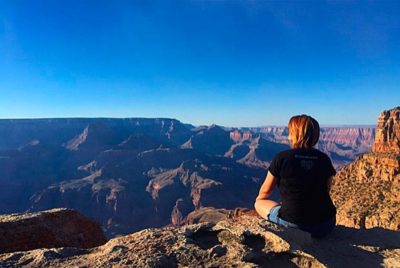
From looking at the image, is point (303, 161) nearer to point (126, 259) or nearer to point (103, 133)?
point (126, 259)

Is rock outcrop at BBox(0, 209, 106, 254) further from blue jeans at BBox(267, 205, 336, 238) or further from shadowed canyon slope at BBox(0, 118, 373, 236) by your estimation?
shadowed canyon slope at BBox(0, 118, 373, 236)

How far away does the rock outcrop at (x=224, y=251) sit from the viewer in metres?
4.66

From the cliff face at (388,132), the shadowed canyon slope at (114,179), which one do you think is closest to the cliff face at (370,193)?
the cliff face at (388,132)

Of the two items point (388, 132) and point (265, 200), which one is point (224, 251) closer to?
point (265, 200)

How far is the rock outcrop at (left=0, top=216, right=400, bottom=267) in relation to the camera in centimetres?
466

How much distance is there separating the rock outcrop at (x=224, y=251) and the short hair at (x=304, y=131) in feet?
4.51

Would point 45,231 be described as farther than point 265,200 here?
Yes

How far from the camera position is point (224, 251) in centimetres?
495

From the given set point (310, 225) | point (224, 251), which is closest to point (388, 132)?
point (310, 225)

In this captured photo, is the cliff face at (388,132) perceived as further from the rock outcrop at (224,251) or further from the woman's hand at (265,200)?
the rock outcrop at (224,251)

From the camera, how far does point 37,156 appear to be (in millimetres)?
153750

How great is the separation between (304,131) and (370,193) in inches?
A: 1411

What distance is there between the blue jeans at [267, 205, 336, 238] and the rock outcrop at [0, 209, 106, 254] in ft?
21.0

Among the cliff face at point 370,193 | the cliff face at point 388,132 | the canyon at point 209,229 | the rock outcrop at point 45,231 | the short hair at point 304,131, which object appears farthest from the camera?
the cliff face at point 388,132
